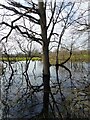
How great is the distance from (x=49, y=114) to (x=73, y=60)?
85.2ft

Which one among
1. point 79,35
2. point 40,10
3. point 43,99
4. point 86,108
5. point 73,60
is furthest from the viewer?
point 73,60

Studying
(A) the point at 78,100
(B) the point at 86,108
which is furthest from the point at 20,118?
(A) the point at 78,100

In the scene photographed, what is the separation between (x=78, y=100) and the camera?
6395 mm

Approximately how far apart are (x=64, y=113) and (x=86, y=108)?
2.12 ft

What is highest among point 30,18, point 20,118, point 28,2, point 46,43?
point 28,2

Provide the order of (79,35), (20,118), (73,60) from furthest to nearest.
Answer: (73,60), (79,35), (20,118)

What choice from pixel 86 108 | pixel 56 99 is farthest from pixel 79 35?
pixel 86 108

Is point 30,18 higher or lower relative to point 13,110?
higher

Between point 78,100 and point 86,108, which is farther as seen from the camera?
point 78,100

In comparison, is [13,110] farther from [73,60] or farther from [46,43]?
[73,60]

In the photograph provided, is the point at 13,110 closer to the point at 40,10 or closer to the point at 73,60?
the point at 40,10

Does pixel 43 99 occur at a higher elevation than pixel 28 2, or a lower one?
lower

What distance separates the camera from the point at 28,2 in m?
14.9

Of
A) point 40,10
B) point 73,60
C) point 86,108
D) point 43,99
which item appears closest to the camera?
point 86,108
